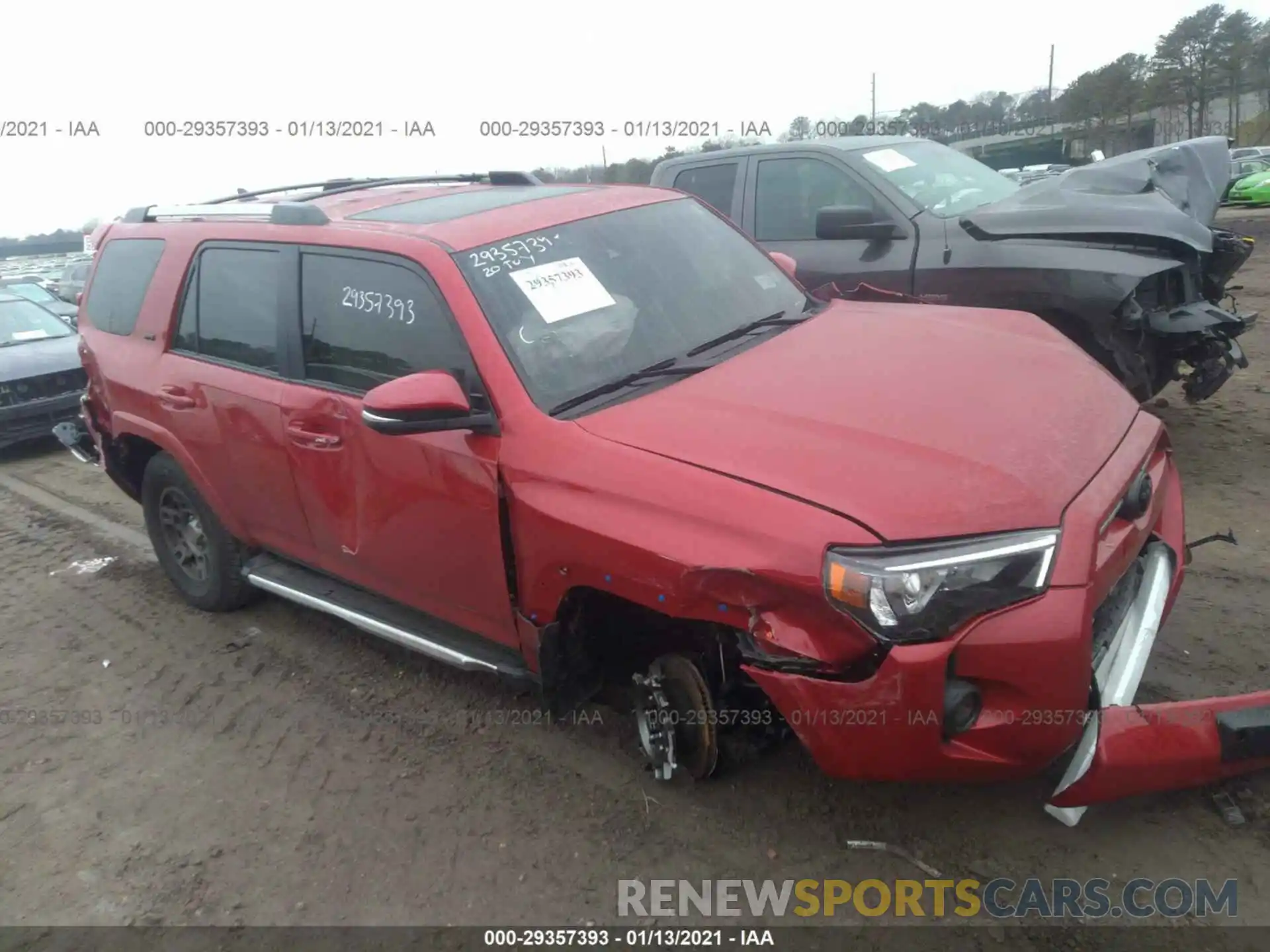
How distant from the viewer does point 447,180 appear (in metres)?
4.70

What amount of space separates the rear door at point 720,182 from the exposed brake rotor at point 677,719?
13.6 feet

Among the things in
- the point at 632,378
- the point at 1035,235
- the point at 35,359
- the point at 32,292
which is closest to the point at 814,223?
the point at 1035,235

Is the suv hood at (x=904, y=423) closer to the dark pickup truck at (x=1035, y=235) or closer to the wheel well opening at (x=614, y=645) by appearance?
the wheel well opening at (x=614, y=645)

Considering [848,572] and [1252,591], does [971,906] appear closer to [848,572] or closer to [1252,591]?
[848,572]

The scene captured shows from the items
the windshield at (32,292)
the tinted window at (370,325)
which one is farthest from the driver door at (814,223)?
the windshield at (32,292)

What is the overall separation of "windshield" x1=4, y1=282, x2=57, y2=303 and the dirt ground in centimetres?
694

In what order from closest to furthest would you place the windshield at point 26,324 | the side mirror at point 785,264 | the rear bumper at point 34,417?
1. the side mirror at point 785,264
2. the rear bumper at point 34,417
3. the windshield at point 26,324

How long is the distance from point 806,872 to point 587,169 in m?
4.54

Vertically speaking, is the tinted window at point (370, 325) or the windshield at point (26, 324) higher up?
the tinted window at point (370, 325)

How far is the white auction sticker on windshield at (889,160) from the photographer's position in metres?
5.89

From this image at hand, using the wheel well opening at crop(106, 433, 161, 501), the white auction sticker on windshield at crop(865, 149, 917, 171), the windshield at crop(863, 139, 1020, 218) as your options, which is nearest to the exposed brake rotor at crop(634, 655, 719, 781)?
the wheel well opening at crop(106, 433, 161, 501)

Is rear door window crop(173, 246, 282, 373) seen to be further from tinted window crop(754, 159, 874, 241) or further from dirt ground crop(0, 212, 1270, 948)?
tinted window crop(754, 159, 874, 241)

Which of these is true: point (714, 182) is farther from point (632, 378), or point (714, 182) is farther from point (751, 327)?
point (632, 378)

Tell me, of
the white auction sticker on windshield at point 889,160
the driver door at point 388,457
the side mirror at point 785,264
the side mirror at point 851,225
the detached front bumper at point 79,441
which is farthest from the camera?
the white auction sticker on windshield at point 889,160
